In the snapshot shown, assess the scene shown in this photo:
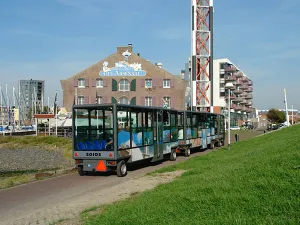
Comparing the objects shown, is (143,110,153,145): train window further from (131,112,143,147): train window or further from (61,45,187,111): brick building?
(61,45,187,111): brick building

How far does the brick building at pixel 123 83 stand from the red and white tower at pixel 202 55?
4619 millimetres

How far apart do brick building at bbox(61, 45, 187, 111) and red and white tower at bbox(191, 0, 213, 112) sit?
15.2 ft

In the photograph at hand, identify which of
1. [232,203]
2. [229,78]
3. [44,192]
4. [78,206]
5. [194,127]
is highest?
[229,78]

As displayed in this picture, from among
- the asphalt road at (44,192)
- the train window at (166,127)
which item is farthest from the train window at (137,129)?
the train window at (166,127)

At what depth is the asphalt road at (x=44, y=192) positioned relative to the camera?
10138 millimetres

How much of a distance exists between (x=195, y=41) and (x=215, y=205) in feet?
205

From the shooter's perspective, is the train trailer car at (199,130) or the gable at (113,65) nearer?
the train trailer car at (199,130)

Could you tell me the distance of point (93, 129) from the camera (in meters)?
16.5

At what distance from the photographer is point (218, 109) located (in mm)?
93312

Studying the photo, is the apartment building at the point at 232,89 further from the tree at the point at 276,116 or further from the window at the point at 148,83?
the window at the point at 148,83

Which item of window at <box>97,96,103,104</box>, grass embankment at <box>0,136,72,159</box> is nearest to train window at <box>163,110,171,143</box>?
grass embankment at <box>0,136,72,159</box>

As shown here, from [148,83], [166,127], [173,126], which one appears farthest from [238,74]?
[166,127]

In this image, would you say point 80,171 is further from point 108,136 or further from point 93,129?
point 108,136

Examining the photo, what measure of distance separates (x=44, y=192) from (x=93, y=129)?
4284 mm
